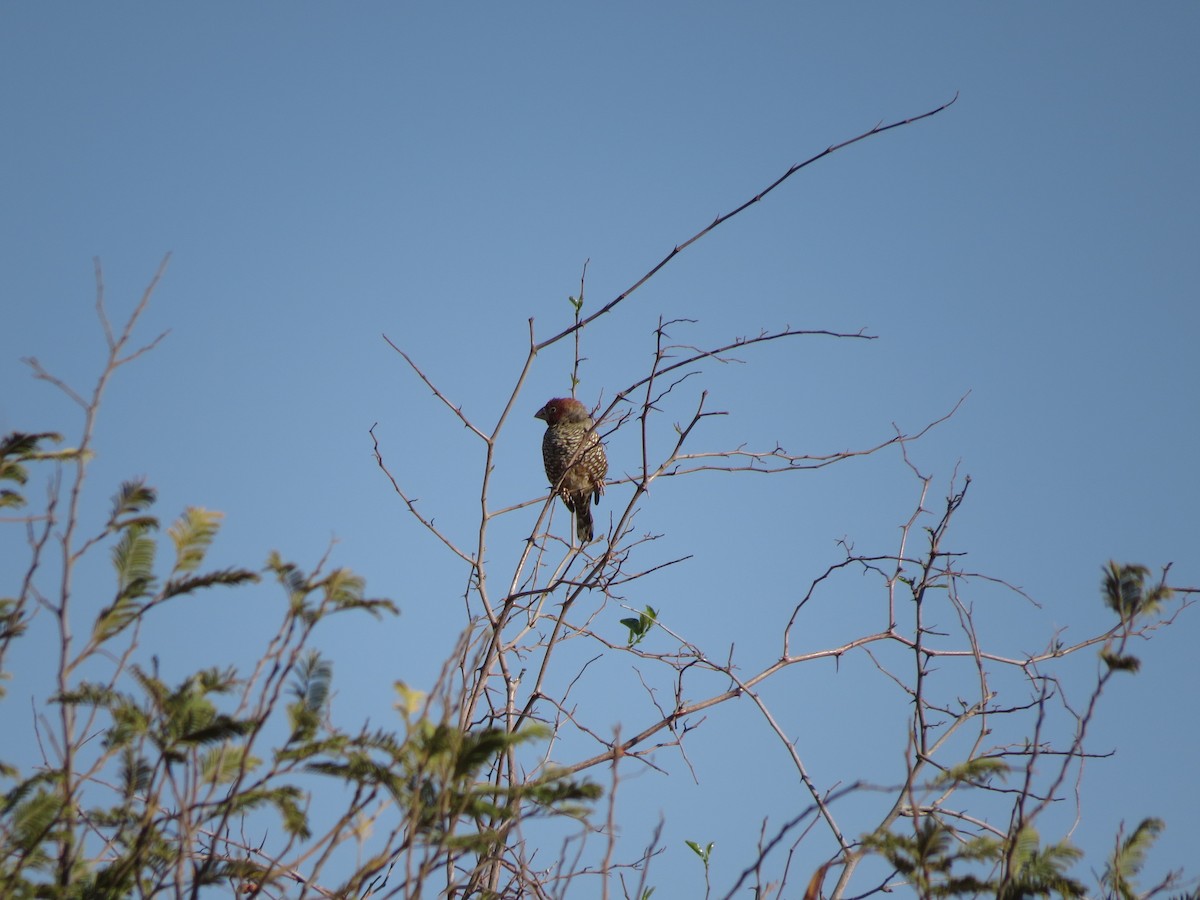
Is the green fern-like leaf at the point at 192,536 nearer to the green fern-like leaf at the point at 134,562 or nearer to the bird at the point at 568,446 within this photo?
the green fern-like leaf at the point at 134,562

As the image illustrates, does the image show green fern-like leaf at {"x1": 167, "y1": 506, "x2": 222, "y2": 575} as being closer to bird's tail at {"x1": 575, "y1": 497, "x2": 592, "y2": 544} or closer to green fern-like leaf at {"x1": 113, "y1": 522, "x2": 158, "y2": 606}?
green fern-like leaf at {"x1": 113, "y1": 522, "x2": 158, "y2": 606}

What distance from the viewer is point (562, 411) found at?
8930 mm


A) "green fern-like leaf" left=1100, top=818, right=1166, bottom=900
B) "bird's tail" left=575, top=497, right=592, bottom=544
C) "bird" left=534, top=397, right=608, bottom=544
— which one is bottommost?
"green fern-like leaf" left=1100, top=818, right=1166, bottom=900

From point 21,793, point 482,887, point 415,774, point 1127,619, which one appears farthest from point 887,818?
point 21,793

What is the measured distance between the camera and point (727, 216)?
3619mm

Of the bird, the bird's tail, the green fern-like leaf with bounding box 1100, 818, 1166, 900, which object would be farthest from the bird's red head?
the green fern-like leaf with bounding box 1100, 818, 1166, 900

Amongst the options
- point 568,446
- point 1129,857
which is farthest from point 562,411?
point 1129,857

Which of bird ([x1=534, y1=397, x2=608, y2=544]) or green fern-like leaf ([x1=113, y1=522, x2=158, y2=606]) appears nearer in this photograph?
green fern-like leaf ([x1=113, y1=522, x2=158, y2=606])

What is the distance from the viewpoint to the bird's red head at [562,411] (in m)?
8.93

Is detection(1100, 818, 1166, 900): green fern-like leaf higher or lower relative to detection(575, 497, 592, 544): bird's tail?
lower

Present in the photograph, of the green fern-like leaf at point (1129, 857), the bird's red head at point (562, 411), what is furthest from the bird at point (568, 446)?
the green fern-like leaf at point (1129, 857)

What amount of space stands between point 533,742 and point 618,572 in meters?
2.05

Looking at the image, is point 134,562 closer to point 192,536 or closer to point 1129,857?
point 192,536

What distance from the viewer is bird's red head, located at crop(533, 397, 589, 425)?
8.93m
